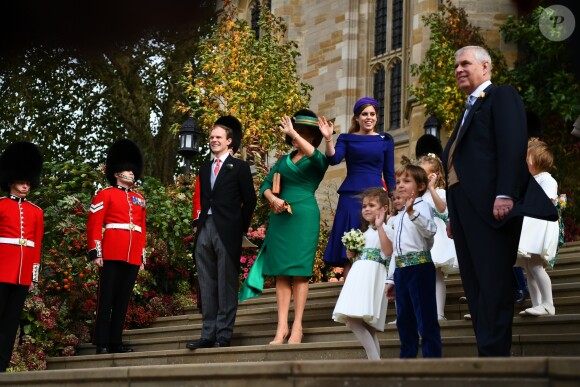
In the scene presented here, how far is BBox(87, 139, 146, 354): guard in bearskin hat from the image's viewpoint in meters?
9.20

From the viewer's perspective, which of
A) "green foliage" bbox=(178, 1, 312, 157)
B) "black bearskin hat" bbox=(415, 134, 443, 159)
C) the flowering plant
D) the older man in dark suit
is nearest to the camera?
the older man in dark suit

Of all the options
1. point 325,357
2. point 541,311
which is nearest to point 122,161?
point 325,357

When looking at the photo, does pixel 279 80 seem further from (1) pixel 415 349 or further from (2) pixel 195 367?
(2) pixel 195 367

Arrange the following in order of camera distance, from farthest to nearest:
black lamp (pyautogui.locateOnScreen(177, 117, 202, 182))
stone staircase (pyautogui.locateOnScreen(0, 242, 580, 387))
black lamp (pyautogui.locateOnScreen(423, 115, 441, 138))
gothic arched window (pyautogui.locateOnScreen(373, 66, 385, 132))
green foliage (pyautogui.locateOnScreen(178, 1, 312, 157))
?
gothic arched window (pyautogui.locateOnScreen(373, 66, 385, 132)) → green foliage (pyautogui.locateOnScreen(178, 1, 312, 157)) → black lamp (pyautogui.locateOnScreen(423, 115, 441, 138)) → black lamp (pyautogui.locateOnScreen(177, 117, 202, 182)) → stone staircase (pyautogui.locateOnScreen(0, 242, 580, 387))

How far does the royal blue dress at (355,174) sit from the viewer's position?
8.21 metres

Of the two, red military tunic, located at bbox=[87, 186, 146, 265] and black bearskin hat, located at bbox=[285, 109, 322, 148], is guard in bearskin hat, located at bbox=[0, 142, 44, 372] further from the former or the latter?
black bearskin hat, located at bbox=[285, 109, 322, 148]

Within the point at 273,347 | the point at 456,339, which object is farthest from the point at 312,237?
the point at 456,339

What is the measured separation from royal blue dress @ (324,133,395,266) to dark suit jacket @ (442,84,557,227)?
134 inches

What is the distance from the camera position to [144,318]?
1109 centimetres

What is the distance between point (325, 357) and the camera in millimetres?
7020

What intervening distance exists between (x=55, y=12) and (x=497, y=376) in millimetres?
1971

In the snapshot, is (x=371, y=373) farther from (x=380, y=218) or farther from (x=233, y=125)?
(x=233, y=125)

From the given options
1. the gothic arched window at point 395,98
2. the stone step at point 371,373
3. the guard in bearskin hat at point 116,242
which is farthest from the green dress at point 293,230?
the gothic arched window at point 395,98

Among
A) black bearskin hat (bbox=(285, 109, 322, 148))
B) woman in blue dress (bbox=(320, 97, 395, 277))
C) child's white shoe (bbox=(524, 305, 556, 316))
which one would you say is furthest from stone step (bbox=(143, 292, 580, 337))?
black bearskin hat (bbox=(285, 109, 322, 148))
